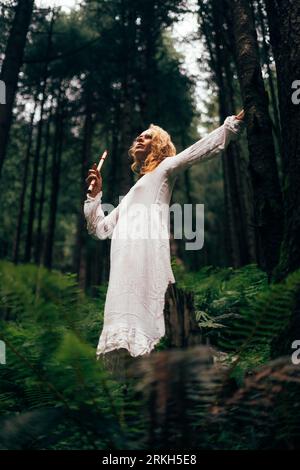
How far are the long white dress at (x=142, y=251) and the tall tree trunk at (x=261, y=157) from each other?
264mm

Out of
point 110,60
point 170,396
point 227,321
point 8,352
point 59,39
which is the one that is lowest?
point 170,396

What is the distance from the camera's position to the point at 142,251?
3.62 meters

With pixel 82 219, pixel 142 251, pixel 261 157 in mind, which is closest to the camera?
pixel 142 251

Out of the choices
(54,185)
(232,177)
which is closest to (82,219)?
(54,185)

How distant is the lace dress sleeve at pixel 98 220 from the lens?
415 cm

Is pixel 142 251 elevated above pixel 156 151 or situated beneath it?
situated beneath

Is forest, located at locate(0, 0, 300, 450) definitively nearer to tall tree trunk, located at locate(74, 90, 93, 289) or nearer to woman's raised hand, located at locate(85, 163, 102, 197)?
woman's raised hand, located at locate(85, 163, 102, 197)

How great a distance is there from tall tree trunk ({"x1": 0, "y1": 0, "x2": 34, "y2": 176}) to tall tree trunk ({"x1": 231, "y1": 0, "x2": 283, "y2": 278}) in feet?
14.8

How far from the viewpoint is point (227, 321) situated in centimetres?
525

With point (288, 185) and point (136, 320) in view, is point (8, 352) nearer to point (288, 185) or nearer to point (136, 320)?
point (136, 320)

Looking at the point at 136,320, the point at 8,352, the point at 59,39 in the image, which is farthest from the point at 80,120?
the point at 8,352

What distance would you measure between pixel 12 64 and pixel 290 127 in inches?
255

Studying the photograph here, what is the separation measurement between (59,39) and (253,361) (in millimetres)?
13914

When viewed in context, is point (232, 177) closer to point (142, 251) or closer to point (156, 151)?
point (156, 151)
